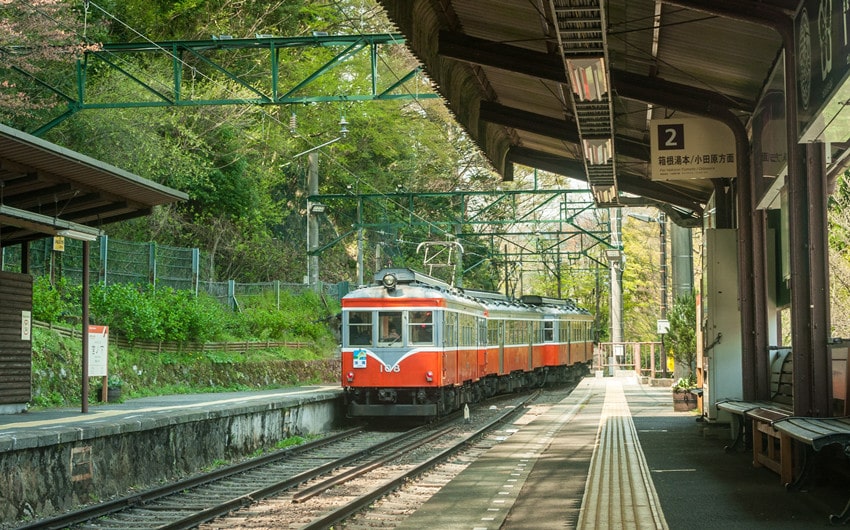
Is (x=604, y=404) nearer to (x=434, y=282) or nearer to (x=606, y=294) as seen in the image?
(x=434, y=282)

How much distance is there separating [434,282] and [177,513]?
36.9 ft

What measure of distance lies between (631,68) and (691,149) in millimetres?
1213

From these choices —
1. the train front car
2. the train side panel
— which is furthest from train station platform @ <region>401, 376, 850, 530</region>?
the train front car

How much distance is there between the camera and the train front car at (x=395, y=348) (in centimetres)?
1905

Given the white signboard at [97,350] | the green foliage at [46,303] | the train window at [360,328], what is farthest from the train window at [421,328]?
the green foliage at [46,303]

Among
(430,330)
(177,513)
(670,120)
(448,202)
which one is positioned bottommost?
(177,513)

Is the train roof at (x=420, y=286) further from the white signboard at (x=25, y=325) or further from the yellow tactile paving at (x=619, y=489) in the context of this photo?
the white signboard at (x=25, y=325)

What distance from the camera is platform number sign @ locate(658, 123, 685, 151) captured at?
1245cm

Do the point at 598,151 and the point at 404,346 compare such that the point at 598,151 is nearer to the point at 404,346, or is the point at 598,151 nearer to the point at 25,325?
the point at 404,346

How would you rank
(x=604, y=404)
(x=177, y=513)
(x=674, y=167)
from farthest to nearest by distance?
1. (x=604, y=404)
2. (x=674, y=167)
3. (x=177, y=513)

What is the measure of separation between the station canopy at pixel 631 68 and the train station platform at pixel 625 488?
2.79 m

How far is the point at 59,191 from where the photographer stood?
43.8 ft

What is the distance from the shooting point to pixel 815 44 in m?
7.22

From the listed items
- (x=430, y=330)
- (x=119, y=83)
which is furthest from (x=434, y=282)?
(x=119, y=83)
